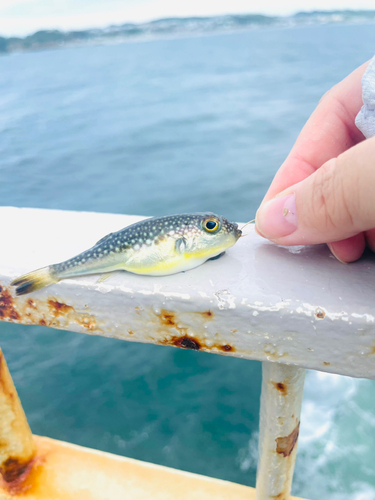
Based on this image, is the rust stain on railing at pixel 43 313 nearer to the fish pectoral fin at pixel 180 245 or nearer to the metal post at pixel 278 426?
the fish pectoral fin at pixel 180 245

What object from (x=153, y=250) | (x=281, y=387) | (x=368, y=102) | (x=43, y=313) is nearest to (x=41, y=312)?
(x=43, y=313)

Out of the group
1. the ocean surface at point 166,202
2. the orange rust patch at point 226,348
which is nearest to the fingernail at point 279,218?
the orange rust patch at point 226,348

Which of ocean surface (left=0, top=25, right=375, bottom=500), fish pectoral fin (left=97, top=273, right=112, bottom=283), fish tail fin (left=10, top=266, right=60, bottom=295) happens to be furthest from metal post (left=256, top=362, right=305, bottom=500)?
ocean surface (left=0, top=25, right=375, bottom=500)

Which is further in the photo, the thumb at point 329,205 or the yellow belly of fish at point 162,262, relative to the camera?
the yellow belly of fish at point 162,262

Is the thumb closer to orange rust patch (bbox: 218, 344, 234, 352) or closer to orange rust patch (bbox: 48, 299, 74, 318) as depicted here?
orange rust patch (bbox: 218, 344, 234, 352)

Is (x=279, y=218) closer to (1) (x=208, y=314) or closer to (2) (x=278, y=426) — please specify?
(1) (x=208, y=314)

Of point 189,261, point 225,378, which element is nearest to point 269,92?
point 225,378
